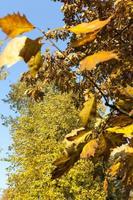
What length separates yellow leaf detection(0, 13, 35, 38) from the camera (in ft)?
3.58

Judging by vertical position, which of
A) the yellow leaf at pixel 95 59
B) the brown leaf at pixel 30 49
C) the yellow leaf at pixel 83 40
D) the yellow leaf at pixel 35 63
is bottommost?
the yellow leaf at pixel 95 59

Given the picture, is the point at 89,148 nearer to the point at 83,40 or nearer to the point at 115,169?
the point at 115,169

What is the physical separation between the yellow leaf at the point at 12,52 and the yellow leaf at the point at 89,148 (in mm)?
412

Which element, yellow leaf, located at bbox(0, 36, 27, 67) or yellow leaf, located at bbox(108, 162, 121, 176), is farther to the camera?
yellow leaf, located at bbox(108, 162, 121, 176)

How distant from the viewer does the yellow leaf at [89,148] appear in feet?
4.34

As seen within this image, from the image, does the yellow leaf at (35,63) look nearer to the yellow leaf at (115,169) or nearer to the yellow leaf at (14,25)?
the yellow leaf at (14,25)

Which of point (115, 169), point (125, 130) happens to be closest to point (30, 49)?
point (125, 130)

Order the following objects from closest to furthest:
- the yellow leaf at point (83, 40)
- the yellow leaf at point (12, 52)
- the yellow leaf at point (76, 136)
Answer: the yellow leaf at point (12, 52) < the yellow leaf at point (83, 40) < the yellow leaf at point (76, 136)

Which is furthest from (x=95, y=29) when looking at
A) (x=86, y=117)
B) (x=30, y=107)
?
(x=30, y=107)

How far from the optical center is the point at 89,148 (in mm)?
1356

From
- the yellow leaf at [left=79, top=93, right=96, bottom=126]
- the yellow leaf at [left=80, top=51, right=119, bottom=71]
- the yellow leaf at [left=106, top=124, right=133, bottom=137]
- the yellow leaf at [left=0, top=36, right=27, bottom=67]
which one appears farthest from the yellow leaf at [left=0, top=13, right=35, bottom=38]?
the yellow leaf at [left=106, top=124, right=133, bottom=137]

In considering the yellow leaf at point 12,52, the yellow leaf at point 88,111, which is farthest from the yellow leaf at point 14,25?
the yellow leaf at point 88,111

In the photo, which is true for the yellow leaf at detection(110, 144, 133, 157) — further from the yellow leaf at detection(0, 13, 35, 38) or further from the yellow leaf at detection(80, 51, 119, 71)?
the yellow leaf at detection(0, 13, 35, 38)

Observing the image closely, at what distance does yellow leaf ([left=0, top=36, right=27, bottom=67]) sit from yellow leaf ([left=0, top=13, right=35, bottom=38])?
0.07 feet
